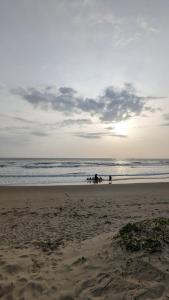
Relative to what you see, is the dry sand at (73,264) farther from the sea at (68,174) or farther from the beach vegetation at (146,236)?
the sea at (68,174)

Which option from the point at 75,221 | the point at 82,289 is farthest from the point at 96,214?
the point at 82,289

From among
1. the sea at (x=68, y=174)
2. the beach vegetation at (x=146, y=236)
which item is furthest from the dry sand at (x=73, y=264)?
the sea at (x=68, y=174)

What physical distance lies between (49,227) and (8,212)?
308 cm

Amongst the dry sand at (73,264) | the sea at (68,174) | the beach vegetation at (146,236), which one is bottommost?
the sea at (68,174)

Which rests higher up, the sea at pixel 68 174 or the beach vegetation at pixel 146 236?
the beach vegetation at pixel 146 236

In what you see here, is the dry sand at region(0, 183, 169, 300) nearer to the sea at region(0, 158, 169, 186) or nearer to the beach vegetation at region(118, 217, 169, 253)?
the beach vegetation at region(118, 217, 169, 253)

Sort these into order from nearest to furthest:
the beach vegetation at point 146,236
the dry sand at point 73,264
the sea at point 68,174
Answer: the dry sand at point 73,264 < the beach vegetation at point 146,236 < the sea at point 68,174

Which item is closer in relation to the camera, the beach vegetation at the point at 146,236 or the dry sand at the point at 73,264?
the dry sand at the point at 73,264

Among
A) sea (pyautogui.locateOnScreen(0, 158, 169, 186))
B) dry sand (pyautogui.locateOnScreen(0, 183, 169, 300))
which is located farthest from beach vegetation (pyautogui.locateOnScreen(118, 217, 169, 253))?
sea (pyautogui.locateOnScreen(0, 158, 169, 186))

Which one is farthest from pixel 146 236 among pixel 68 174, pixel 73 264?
pixel 68 174

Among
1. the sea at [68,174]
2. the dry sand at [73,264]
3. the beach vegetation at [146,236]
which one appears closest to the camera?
the dry sand at [73,264]

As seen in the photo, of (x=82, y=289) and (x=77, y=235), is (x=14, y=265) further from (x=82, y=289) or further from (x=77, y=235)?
(x=77, y=235)

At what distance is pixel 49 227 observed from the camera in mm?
7824

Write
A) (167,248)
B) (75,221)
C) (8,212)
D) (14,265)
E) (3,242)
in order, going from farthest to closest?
1. (8,212)
2. (75,221)
3. (3,242)
4. (14,265)
5. (167,248)
